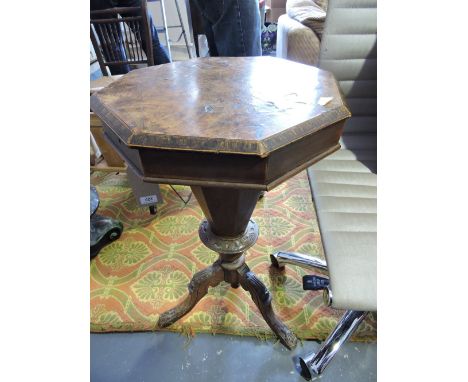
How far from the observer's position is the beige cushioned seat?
0.64m

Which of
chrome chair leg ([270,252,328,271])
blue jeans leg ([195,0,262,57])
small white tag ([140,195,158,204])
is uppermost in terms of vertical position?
blue jeans leg ([195,0,262,57])

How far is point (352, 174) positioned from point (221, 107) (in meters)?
0.51

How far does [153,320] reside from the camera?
3.65 ft

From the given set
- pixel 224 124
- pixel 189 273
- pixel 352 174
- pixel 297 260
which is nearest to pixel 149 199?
pixel 189 273

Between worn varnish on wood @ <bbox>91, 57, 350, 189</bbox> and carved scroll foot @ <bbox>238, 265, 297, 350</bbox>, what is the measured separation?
0.52 metres

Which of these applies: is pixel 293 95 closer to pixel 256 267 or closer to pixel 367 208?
pixel 367 208

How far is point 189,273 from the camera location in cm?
128

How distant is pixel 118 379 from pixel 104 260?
52 cm

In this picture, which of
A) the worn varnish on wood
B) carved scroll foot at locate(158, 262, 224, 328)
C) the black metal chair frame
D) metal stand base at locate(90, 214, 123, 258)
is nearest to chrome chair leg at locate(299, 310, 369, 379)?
carved scroll foot at locate(158, 262, 224, 328)

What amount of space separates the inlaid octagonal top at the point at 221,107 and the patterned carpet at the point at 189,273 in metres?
0.78

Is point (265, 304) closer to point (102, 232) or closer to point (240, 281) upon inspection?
point (240, 281)

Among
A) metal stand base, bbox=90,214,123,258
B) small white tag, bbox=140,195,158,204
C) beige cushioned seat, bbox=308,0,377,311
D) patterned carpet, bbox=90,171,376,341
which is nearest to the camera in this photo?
beige cushioned seat, bbox=308,0,377,311

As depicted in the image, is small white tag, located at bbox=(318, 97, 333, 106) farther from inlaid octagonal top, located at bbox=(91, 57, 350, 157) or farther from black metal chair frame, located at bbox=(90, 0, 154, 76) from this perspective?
black metal chair frame, located at bbox=(90, 0, 154, 76)

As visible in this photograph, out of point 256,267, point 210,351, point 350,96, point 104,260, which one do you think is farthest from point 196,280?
point 350,96
